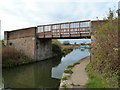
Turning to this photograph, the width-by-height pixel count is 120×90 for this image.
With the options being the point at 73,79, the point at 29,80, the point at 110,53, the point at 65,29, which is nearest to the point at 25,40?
the point at 65,29

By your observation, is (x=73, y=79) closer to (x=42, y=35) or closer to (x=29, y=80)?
(x=29, y=80)

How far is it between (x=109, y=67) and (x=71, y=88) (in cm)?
197

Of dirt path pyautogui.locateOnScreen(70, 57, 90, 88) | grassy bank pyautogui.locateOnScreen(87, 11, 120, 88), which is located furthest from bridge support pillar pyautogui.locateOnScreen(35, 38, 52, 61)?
grassy bank pyautogui.locateOnScreen(87, 11, 120, 88)

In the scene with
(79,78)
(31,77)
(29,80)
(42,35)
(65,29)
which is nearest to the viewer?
(79,78)

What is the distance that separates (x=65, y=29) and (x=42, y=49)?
4.98 m

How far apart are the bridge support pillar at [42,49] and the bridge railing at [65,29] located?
1412 millimetres

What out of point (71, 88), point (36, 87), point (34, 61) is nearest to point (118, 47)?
point (71, 88)

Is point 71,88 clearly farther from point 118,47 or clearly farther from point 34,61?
point 34,61

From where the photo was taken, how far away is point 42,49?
13859 millimetres

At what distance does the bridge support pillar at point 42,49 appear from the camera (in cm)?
1297

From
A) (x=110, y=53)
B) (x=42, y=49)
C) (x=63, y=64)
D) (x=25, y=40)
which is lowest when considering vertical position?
(x=63, y=64)

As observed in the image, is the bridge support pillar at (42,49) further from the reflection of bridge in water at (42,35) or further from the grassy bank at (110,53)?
the grassy bank at (110,53)

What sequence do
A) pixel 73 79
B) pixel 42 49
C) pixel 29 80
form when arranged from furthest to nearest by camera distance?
pixel 42 49, pixel 29 80, pixel 73 79

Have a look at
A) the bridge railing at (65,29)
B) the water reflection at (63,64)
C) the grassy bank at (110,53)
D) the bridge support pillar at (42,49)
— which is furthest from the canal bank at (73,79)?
the bridge support pillar at (42,49)
